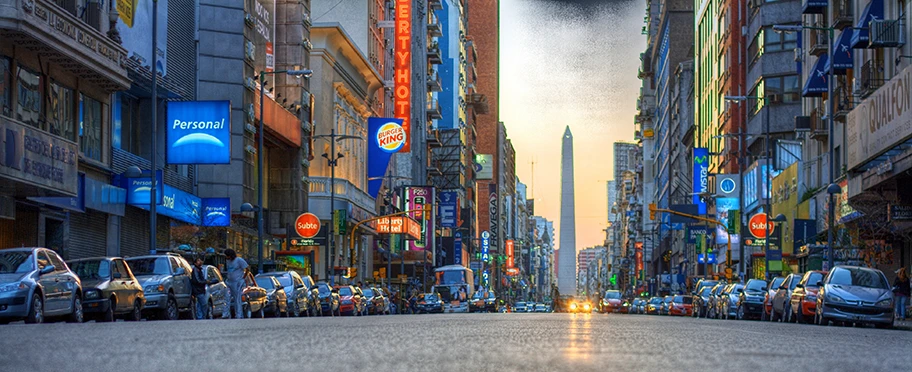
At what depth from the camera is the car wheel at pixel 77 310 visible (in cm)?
2498

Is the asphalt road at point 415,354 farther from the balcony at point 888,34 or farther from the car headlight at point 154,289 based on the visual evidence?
the balcony at point 888,34

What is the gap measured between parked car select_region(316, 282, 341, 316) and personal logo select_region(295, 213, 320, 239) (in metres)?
18.7

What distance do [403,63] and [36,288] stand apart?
74909 millimetres

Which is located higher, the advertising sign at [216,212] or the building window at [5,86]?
the building window at [5,86]

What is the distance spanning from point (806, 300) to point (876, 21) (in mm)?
14753

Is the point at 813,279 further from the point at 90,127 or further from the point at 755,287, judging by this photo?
the point at 90,127

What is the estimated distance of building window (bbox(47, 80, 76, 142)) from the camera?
3716 centimetres

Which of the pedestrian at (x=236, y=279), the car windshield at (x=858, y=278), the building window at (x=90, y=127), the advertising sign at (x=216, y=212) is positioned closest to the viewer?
the car windshield at (x=858, y=278)

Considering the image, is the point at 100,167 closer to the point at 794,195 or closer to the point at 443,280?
the point at 794,195

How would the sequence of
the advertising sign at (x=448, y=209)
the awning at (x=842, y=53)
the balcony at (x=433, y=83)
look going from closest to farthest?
the awning at (x=842, y=53) → the balcony at (x=433, y=83) → the advertising sign at (x=448, y=209)

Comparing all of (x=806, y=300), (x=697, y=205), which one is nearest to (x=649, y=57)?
(x=697, y=205)

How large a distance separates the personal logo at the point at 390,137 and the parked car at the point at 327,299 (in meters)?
37.0

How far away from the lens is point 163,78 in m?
47.4

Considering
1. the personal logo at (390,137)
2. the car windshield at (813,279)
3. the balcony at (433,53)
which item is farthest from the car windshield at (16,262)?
the balcony at (433,53)
